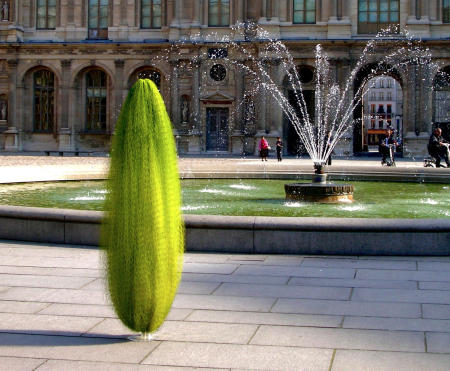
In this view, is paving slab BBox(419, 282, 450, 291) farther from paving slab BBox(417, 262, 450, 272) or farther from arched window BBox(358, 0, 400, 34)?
arched window BBox(358, 0, 400, 34)

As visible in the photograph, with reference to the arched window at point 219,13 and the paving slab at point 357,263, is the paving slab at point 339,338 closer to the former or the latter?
the paving slab at point 357,263

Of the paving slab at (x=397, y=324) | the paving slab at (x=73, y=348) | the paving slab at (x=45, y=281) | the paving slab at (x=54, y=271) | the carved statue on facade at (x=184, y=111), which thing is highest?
the carved statue on facade at (x=184, y=111)

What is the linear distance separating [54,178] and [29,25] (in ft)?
103

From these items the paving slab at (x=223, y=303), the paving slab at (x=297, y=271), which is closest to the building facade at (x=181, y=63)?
the paving slab at (x=297, y=271)

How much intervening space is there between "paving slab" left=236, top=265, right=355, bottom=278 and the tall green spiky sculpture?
3058 millimetres

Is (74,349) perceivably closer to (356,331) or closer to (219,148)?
(356,331)

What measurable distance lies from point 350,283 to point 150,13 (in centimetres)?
4304

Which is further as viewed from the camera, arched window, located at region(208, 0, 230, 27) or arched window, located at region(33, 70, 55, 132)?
arched window, located at region(33, 70, 55, 132)

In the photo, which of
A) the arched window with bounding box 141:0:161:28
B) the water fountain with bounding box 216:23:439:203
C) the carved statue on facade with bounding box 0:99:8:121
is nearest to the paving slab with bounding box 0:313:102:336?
the water fountain with bounding box 216:23:439:203

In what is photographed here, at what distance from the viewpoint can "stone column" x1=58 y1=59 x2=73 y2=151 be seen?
4903cm

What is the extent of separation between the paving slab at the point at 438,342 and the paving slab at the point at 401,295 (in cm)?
120

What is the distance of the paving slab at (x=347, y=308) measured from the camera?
6.46 metres

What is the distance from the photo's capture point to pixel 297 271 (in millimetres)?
8523

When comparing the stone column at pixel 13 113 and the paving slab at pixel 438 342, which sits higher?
the stone column at pixel 13 113
